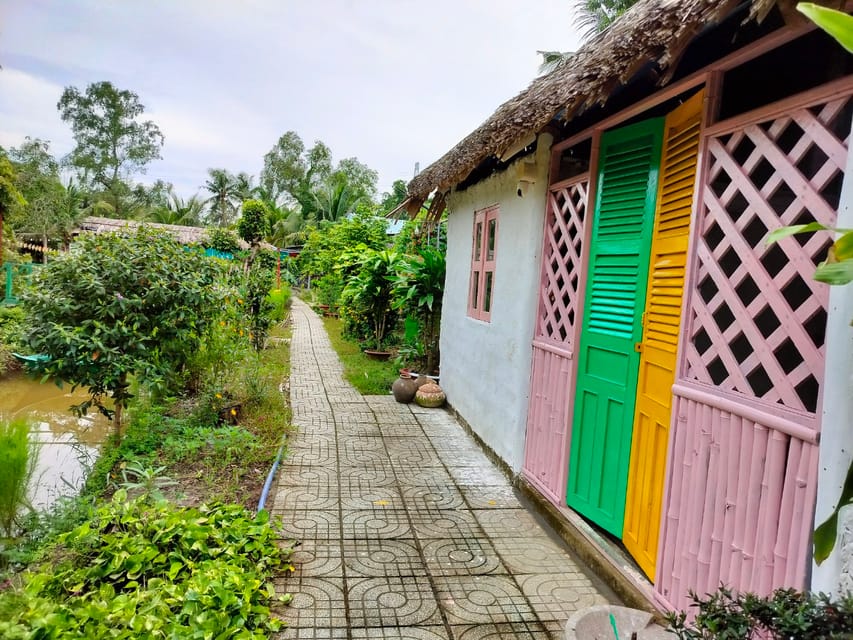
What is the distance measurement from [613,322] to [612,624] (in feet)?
5.71

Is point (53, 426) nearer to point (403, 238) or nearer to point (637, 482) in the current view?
point (403, 238)

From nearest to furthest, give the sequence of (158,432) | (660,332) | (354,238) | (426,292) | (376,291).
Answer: (660,332) < (158,432) < (426,292) < (376,291) < (354,238)

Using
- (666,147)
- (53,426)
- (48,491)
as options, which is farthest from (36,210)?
(666,147)

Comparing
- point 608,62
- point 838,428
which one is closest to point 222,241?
point 608,62

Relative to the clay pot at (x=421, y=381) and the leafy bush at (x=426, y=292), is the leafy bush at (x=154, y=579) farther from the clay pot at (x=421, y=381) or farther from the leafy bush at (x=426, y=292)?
the leafy bush at (x=426, y=292)

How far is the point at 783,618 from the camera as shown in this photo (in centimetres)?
140

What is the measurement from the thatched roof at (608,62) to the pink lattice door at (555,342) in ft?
2.05

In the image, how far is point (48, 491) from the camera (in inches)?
181

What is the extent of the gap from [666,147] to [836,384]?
1.75m

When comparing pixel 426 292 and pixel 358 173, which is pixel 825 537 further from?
pixel 358 173

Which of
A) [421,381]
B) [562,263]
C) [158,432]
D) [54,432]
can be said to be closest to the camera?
[562,263]

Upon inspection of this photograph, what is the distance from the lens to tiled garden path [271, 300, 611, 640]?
106 inches

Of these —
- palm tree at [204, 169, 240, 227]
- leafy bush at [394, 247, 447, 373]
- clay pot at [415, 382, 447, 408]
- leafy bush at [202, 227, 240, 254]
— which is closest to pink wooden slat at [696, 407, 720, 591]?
clay pot at [415, 382, 447, 408]

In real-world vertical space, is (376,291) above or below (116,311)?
above
